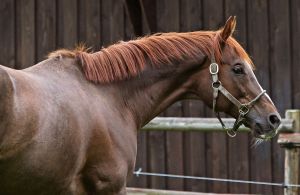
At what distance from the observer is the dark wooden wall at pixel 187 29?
25.5 ft

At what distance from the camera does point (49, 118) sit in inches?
156

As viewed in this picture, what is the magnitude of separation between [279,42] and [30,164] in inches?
177

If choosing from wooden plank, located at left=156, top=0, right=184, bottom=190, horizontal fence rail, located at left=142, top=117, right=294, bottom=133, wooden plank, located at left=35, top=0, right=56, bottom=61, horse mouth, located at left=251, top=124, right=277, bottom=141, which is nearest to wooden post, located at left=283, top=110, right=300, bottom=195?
horizontal fence rail, located at left=142, top=117, right=294, bottom=133

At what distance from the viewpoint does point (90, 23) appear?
8.59 m

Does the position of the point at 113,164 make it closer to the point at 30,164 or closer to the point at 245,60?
the point at 30,164

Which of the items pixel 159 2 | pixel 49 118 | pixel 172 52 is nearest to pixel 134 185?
pixel 159 2

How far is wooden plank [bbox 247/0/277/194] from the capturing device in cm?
782

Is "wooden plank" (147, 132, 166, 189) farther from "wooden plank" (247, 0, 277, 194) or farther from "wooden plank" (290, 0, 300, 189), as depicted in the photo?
"wooden plank" (290, 0, 300, 189)

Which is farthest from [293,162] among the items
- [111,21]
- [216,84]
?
[111,21]

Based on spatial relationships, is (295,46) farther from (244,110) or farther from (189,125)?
(244,110)

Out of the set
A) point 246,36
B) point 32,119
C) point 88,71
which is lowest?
point 32,119

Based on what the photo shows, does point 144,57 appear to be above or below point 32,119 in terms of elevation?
above

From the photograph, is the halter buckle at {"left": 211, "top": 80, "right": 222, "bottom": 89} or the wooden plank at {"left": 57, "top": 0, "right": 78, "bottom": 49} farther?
the wooden plank at {"left": 57, "top": 0, "right": 78, "bottom": 49}

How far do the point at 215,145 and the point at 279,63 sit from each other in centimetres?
117
